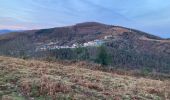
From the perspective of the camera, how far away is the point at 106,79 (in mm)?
20531

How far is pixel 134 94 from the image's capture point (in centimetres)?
1664

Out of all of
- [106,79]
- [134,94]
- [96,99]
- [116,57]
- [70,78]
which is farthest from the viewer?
[116,57]

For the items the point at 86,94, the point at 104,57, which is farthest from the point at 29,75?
the point at 104,57

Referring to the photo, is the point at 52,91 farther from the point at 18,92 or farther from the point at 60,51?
the point at 60,51

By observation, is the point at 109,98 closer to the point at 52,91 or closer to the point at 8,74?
the point at 52,91

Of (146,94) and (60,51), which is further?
(60,51)

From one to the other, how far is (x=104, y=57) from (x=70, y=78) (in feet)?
204

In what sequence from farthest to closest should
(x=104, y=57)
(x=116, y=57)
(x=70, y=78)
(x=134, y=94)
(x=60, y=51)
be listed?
(x=116, y=57)
(x=60, y=51)
(x=104, y=57)
(x=70, y=78)
(x=134, y=94)

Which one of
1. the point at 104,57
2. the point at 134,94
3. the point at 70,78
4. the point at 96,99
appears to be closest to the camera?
the point at 96,99

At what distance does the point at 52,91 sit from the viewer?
14.4 m

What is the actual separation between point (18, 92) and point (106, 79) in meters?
7.79

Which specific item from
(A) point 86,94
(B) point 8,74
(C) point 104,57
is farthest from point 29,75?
(C) point 104,57

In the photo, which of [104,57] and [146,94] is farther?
[104,57]

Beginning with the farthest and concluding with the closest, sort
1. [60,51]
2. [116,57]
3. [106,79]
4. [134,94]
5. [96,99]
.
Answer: [116,57], [60,51], [106,79], [134,94], [96,99]
